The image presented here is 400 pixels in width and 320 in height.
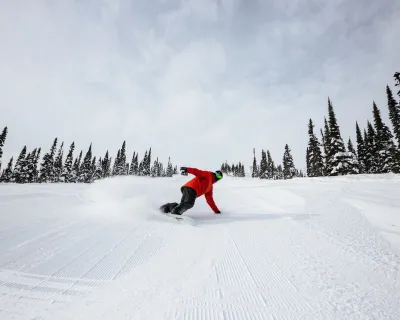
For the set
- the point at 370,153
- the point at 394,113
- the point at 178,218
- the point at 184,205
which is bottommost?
the point at 178,218

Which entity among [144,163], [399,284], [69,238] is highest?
[144,163]

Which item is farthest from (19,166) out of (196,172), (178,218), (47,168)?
(178,218)

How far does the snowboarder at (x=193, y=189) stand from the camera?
5410 millimetres

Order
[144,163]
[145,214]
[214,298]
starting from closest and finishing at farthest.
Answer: [214,298], [145,214], [144,163]

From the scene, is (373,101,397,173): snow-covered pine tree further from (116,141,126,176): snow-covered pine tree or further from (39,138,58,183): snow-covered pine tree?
(39,138,58,183): snow-covered pine tree

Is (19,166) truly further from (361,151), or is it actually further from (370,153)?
(361,151)

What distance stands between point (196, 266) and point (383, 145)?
48436 mm

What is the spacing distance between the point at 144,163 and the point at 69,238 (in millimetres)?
83368

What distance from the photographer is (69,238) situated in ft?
10.5

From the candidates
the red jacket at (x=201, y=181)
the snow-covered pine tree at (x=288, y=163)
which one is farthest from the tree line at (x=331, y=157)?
the red jacket at (x=201, y=181)

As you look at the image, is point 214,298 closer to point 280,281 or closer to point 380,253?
point 280,281

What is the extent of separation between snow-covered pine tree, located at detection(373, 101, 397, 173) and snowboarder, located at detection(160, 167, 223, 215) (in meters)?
42.2

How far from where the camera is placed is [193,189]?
18.8 ft

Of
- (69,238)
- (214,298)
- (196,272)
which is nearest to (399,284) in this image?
(214,298)
